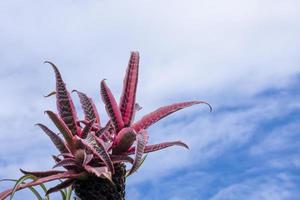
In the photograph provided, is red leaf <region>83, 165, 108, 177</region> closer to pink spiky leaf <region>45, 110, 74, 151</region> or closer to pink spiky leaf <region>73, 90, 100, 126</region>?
pink spiky leaf <region>45, 110, 74, 151</region>

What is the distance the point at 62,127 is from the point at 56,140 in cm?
7

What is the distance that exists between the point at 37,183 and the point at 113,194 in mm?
307

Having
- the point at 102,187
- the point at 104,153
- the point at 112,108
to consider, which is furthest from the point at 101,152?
the point at 112,108

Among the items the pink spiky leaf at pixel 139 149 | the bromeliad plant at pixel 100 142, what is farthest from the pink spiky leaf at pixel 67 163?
the pink spiky leaf at pixel 139 149

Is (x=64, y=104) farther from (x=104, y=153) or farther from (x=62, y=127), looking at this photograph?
(x=104, y=153)

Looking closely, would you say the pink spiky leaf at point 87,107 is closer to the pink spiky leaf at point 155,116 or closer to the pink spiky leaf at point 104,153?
the pink spiky leaf at point 155,116

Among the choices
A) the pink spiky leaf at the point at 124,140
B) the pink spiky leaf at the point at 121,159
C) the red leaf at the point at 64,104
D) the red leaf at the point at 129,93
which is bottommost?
the pink spiky leaf at the point at 121,159

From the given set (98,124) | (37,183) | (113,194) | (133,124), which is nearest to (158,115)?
(133,124)

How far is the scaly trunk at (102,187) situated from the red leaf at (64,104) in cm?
22

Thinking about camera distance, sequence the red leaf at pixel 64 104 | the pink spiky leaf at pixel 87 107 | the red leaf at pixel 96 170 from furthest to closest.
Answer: the pink spiky leaf at pixel 87 107, the red leaf at pixel 64 104, the red leaf at pixel 96 170

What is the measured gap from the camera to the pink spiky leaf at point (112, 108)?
2270 mm

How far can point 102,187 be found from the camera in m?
2.08

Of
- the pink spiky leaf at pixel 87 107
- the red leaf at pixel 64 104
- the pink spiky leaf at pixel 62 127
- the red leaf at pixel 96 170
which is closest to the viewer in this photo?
the red leaf at pixel 96 170

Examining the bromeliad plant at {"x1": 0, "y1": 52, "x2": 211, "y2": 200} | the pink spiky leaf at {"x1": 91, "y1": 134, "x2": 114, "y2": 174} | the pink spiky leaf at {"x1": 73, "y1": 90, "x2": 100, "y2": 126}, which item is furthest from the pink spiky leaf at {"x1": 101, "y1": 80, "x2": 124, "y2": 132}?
the pink spiky leaf at {"x1": 91, "y1": 134, "x2": 114, "y2": 174}
